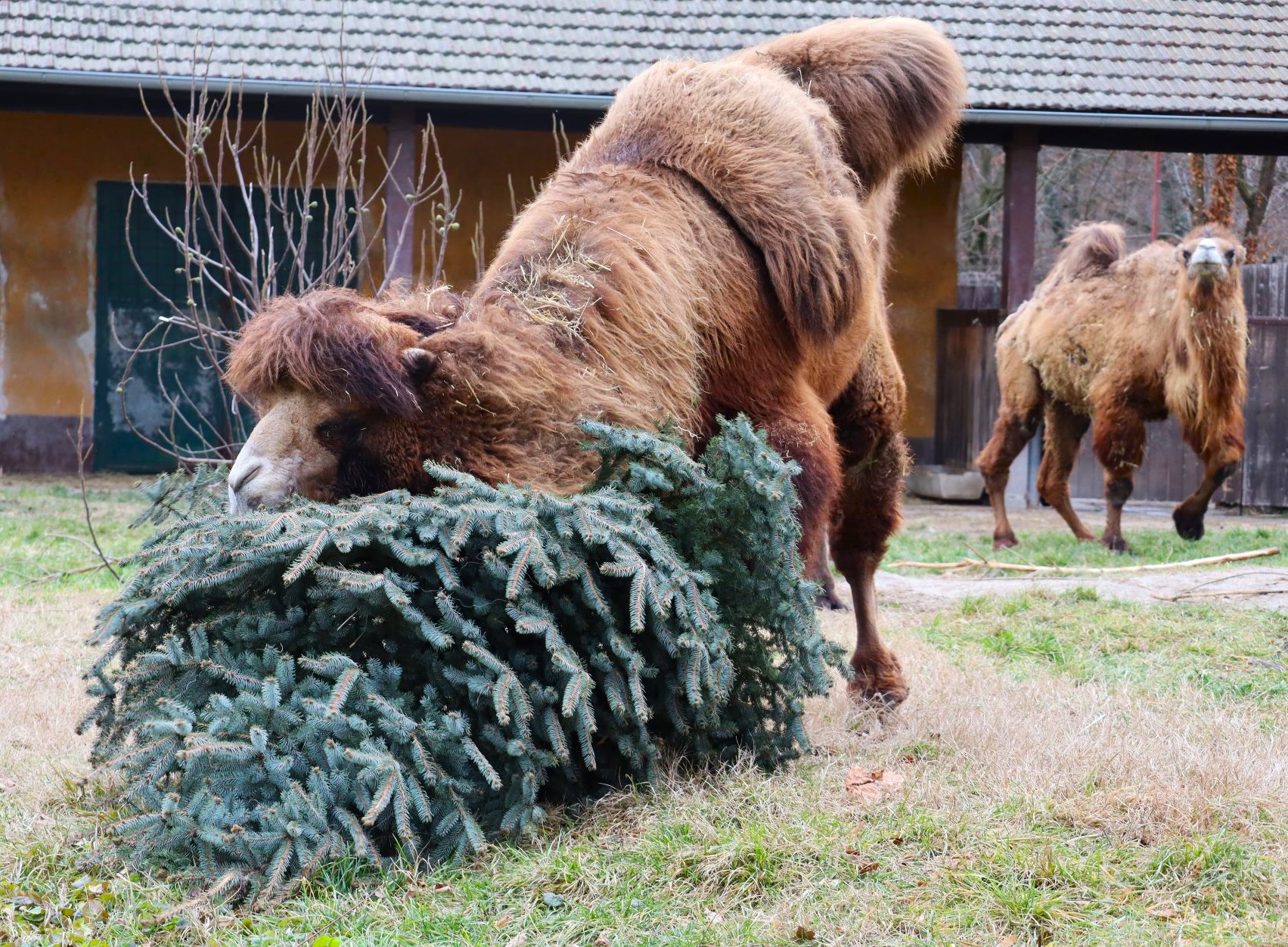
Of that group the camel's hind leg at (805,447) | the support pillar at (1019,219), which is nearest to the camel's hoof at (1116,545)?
the support pillar at (1019,219)

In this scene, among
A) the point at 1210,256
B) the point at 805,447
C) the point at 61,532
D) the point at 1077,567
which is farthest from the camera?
the point at 1210,256

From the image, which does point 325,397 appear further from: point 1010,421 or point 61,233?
point 61,233

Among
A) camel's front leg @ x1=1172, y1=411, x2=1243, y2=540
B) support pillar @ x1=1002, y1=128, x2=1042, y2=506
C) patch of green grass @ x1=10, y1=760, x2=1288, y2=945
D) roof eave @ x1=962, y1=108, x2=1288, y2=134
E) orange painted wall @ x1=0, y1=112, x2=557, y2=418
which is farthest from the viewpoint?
orange painted wall @ x1=0, y1=112, x2=557, y2=418

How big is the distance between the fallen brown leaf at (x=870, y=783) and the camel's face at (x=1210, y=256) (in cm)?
765

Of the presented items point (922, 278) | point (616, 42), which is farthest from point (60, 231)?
point (922, 278)

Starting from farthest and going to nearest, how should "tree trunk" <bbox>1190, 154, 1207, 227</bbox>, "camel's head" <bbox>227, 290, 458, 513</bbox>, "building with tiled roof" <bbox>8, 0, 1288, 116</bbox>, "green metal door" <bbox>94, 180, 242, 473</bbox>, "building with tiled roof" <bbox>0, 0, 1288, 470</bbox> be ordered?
1. "tree trunk" <bbox>1190, 154, 1207, 227</bbox>
2. "green metal door" <bbox>94, 180, 242, 473</bbox>
3. "building with tiled roof" <bbox>0, 0, 1288, 470</bbox>
4. "building with tiled roof" <bbox>8, 0, 1288, 116</bbox>
5. "camel's head" <bbox>227, 290, 458, 513</bbox>

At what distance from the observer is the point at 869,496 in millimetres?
5539

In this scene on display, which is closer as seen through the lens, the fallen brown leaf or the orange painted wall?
the fallen brown leaf

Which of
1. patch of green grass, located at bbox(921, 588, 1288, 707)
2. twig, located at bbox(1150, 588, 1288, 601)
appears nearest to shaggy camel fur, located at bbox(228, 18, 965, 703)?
patch of green grass, located at bbox(921, 588, 1288, 707)

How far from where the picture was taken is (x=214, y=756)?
3.16 m

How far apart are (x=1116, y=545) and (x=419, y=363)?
8740 mm

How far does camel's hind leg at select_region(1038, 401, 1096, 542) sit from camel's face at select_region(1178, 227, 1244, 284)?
75.5 inches

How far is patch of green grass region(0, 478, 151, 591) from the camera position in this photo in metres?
8.19

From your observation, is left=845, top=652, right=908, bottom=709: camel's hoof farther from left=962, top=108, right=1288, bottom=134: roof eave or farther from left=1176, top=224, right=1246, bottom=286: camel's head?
left=962, top=108, right=1288, bottom=134: roof eave
